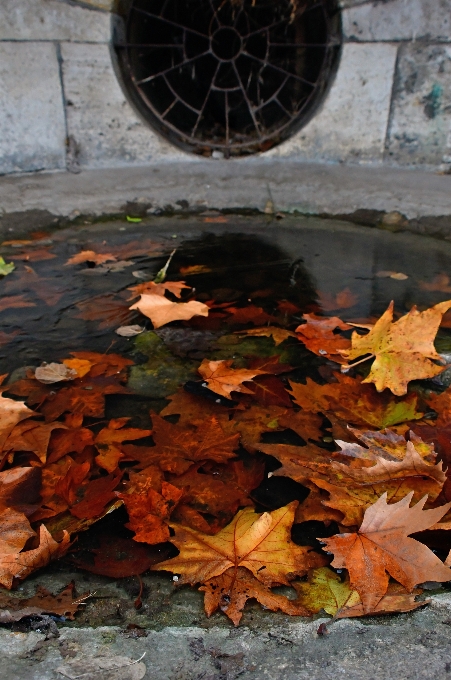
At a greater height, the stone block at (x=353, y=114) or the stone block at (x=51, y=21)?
the stone block at (x=51, y=21)

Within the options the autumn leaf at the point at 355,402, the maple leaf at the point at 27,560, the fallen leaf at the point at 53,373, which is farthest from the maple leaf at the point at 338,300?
the maple leaf at the point at 27,560

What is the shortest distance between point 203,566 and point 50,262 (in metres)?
2.07

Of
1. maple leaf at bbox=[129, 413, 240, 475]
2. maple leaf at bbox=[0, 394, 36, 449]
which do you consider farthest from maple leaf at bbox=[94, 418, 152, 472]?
maple leaf at bbox=[0, 394, 36, 449]

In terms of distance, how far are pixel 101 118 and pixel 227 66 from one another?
38.1 inches

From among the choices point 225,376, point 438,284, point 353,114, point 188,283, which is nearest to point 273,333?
point 225,376

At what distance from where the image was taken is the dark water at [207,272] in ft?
7.21

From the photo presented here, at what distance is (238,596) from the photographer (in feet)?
3.46

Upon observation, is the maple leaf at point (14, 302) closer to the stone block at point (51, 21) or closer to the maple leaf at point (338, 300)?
the maple leaf at point (338, 300)

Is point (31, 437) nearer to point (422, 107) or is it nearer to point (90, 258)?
point (90, 258)

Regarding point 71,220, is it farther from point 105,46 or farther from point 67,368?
point 67,368

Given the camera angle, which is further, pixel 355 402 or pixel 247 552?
pixel 355 402

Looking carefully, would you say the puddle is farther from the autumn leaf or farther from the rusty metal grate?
the rusty metal grate

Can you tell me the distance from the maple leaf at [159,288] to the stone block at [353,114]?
189cm

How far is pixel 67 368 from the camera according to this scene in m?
1.88
